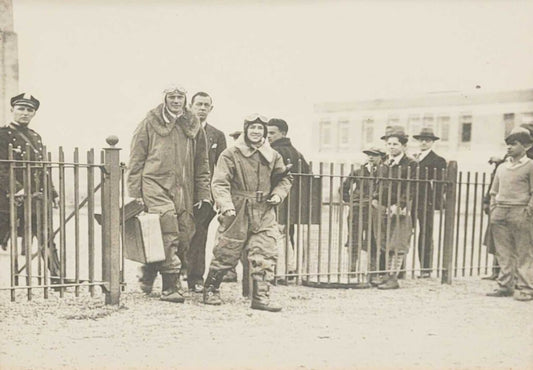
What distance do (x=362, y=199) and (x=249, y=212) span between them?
1516mm

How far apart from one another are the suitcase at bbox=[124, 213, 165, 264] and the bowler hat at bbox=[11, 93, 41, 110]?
135 cm

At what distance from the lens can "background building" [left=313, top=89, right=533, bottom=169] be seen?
13.8m

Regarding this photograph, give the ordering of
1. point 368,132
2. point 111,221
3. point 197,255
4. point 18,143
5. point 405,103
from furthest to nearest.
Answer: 1. point 368,132
2. point 405,103
3. point 197,255
4. point 18,143
5. point 111,221

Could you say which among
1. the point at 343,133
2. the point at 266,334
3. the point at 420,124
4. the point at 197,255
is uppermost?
the point at 420,124

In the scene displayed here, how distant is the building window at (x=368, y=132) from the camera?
20.1 meters

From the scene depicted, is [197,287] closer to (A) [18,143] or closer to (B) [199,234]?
(B) [199,234]

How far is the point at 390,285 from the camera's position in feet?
19.3

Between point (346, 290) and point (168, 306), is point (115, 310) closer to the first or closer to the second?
point (168, 306)

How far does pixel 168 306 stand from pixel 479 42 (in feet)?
11.2

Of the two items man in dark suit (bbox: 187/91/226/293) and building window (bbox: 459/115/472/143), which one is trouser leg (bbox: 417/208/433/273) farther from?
building window (bbox: 459/115/472/143)

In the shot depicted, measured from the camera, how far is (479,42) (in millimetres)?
4918

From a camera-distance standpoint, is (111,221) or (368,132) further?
(368,132)

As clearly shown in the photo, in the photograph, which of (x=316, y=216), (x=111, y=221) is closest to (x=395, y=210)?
(x=316, y=216)

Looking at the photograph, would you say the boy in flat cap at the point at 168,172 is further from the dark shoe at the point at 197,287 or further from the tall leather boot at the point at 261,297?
the tall leather boot at the point at 261,297
